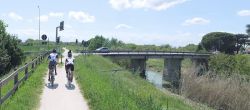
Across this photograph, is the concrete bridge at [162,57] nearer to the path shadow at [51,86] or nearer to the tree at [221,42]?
the tree at [221,42]

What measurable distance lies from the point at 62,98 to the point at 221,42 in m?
110

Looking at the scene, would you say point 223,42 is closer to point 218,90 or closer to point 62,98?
point 218,90

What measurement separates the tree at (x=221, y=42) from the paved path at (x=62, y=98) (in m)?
105

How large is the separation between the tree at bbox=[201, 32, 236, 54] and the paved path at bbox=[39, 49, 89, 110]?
105255 millimetres

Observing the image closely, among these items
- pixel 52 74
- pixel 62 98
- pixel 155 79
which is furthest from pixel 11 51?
pixel 62 98

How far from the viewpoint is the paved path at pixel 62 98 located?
13.5m

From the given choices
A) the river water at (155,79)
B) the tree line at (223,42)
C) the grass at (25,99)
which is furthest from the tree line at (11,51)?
the tree line at (223,42)

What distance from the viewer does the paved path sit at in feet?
44.4

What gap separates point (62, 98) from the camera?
50.9ft

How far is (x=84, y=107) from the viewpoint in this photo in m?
13.5

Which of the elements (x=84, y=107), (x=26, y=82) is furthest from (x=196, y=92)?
(x=84, y=107)

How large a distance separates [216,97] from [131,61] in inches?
1916

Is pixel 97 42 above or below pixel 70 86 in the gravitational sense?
above

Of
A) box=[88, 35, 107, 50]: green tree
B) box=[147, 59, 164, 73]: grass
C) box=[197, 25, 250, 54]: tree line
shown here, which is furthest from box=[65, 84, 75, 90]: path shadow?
box=[197, 25, 250, 54]: tree line
